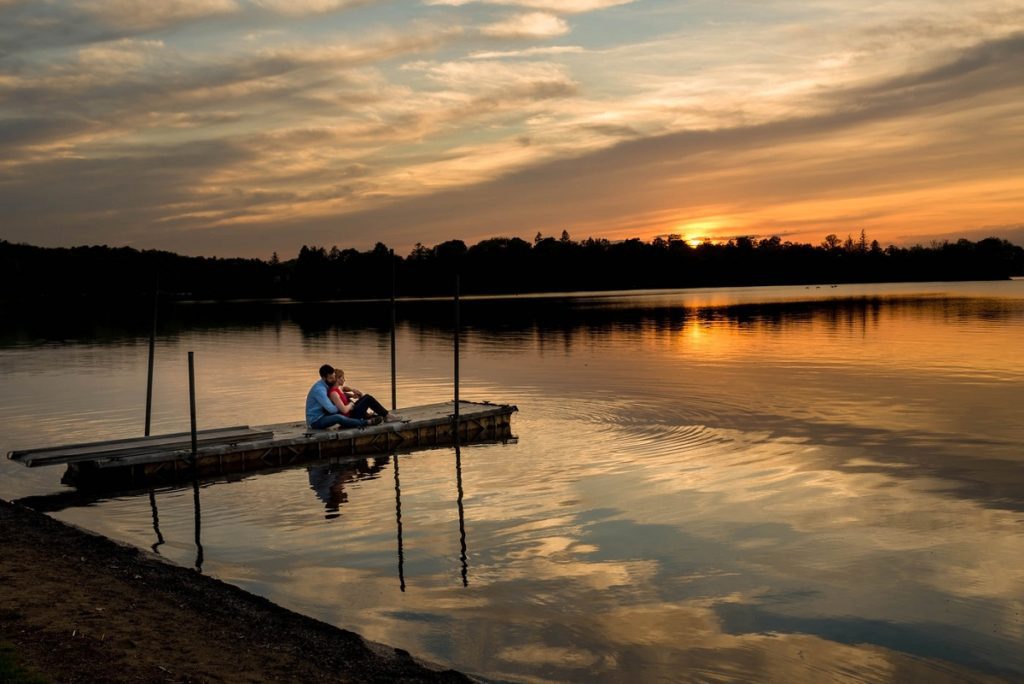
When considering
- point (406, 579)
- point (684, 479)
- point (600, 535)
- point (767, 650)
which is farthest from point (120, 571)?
point (684, 479)

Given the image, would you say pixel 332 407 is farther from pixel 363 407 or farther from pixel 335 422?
pixel 363 407

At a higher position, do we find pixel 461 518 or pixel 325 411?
pixel 325 411

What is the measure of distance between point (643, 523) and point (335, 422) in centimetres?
1178

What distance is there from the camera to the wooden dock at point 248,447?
22438mm

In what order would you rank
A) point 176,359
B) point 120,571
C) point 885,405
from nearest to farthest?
point 120,571
point 885,405
point 176,359

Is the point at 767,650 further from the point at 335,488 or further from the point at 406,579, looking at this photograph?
the point at 335,488

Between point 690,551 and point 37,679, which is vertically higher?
point 37,679

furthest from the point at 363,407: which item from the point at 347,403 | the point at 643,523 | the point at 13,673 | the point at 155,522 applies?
the point at 13,673

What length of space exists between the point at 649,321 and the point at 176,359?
56370mm

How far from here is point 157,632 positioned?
441 inches

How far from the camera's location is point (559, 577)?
1535 centimetres

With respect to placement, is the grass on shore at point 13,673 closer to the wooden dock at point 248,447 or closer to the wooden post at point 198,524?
the wooden post at point 198,524

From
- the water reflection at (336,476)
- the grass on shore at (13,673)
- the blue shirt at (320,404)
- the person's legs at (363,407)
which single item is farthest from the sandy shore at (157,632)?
the person's legs at (363,407)

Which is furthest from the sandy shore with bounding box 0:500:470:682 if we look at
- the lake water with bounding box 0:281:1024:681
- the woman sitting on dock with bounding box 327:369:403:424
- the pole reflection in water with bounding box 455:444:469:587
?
the woman sitting on dock with bounding box 327:369:403:424
